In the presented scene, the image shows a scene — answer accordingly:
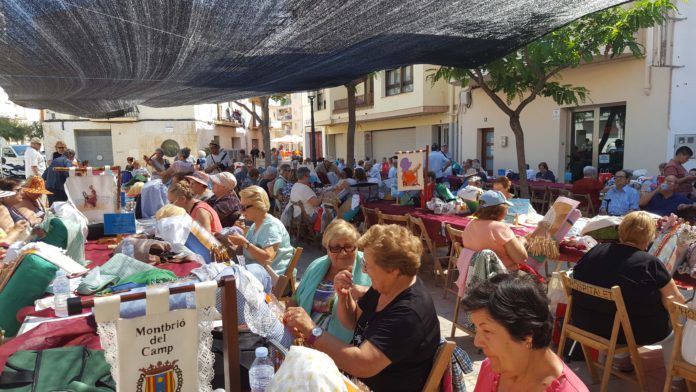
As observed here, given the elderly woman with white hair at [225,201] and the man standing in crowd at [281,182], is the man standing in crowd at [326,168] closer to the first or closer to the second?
the man standing in crowd at [281,182]

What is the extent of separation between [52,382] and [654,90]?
12.9 m

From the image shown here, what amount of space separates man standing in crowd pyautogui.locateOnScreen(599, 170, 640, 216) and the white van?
1829cm

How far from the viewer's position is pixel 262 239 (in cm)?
396

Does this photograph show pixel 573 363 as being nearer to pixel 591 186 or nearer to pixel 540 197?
pixel 591 186

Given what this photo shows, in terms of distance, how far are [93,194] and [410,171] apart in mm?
4008

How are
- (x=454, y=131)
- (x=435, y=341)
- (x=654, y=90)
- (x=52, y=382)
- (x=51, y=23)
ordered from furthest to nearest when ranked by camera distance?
1. (x=454, y=131)
2. (x=654, y=90)
3. (x=51, y=23)
4. (x=435, y=341)
5. (x=52, y=382)

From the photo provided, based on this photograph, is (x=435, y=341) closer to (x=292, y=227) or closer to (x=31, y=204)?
(x=31, y=204)

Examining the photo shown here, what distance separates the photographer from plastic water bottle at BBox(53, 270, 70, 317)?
2.31 meters

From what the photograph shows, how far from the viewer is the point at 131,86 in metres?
6.18

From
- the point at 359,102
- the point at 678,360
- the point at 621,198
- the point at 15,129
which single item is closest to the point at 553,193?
the point at 621,198

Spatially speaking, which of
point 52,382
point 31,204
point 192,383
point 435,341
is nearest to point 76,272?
point 52,382

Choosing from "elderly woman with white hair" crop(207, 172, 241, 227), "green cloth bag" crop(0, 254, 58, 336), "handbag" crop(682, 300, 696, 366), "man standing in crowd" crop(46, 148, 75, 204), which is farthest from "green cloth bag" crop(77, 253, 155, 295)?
"man standing in crowd" crop(46, 148, 75, 204)

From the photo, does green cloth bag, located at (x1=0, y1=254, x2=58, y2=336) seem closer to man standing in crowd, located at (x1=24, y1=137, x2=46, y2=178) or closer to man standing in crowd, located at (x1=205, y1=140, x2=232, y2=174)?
man standing in crowd, located at (x1=205, y1=140, x2=232, y2=174)

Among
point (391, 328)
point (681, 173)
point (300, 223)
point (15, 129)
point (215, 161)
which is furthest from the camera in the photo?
point (15, 129)
